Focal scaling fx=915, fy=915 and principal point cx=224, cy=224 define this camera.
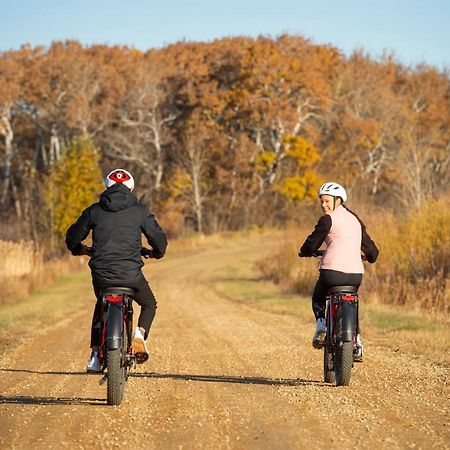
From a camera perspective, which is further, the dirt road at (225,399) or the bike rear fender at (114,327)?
the bike rear fender at (114,327)

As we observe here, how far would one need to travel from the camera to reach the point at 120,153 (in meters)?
63.0

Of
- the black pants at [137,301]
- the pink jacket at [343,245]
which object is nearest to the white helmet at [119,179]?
the black pants at [137,301]

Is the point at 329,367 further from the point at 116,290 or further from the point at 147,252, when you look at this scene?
the point at 116,290

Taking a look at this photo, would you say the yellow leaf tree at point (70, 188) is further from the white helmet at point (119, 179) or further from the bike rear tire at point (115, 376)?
the bike rear tire at point (115, 376)

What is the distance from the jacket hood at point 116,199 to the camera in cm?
900

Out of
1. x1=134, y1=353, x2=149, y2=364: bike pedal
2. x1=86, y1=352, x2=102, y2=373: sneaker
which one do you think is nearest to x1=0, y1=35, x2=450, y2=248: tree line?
x1=134, y1=353, x2=149, y2=364: bike pedal

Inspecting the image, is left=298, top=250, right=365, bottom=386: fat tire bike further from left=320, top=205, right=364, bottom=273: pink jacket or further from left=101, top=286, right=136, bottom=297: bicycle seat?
left=101, top=286, right=136, bottom=297: bicycle seat

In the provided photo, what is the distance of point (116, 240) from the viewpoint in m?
8.95

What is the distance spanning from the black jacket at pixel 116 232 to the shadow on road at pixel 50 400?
124 centimetres

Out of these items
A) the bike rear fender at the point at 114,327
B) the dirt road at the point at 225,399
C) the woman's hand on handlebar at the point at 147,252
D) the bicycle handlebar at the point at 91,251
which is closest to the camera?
the dirt road at the point at 225,399

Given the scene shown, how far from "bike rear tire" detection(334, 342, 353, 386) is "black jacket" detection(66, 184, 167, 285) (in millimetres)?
2258

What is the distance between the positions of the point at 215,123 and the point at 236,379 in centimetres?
5143

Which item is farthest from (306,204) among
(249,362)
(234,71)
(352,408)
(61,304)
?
(352,408)

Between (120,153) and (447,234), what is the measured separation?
42.8 metres
